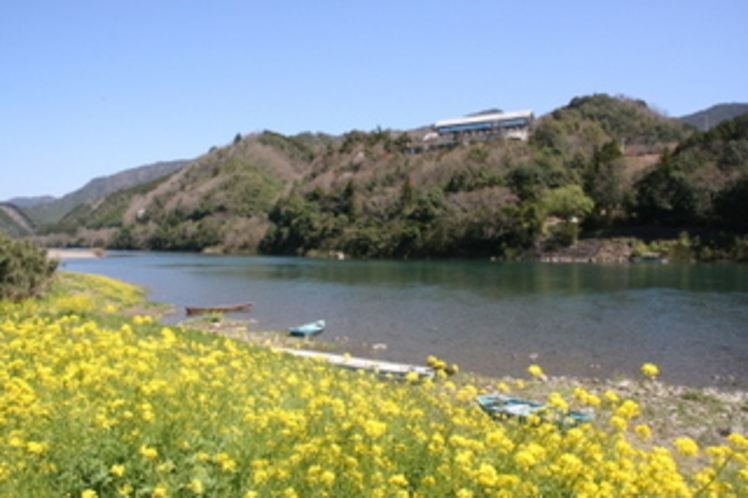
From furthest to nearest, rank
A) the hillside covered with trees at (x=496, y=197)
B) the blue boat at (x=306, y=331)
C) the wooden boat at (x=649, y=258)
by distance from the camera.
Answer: the hillside covered with trees at (x=496, y=197) < the wooden boat at (x=649, y=258) < the blue boat at (x=306, y=331)

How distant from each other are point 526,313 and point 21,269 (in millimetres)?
22147

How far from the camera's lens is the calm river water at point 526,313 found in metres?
20.0

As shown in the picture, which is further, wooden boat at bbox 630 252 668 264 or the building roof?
the building roof

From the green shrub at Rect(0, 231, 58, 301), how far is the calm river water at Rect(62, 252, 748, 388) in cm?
857

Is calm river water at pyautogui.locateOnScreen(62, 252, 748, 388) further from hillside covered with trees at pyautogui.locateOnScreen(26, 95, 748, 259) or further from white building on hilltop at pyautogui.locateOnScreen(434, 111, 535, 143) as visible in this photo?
white building on hilltop at pyautogui.locateOnScreen(434, 111, 535, 143)

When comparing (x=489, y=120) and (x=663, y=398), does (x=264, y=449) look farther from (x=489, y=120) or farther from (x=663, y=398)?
(x=489, y=120)

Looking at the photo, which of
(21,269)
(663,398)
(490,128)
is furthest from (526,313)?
(490,128)

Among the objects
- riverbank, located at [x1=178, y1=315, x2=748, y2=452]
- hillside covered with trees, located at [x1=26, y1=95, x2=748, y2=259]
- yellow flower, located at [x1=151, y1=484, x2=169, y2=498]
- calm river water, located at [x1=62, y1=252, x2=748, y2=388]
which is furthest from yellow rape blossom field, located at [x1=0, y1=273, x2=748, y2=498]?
hillside covered with trees, located at [x1=26, y1=95, x2=748, y2=259]

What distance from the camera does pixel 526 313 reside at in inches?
1147

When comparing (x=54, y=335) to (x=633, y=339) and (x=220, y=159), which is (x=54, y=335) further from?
(x=220, y=159)

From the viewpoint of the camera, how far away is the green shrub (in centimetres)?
2314

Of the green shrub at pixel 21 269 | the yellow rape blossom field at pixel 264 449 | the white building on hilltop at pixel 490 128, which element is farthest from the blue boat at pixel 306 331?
the white building on hilltop at pixel 490 128

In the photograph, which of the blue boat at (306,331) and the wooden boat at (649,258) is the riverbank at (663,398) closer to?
the blue boat at (306,331)

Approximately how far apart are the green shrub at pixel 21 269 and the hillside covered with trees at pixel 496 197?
5155 cm
